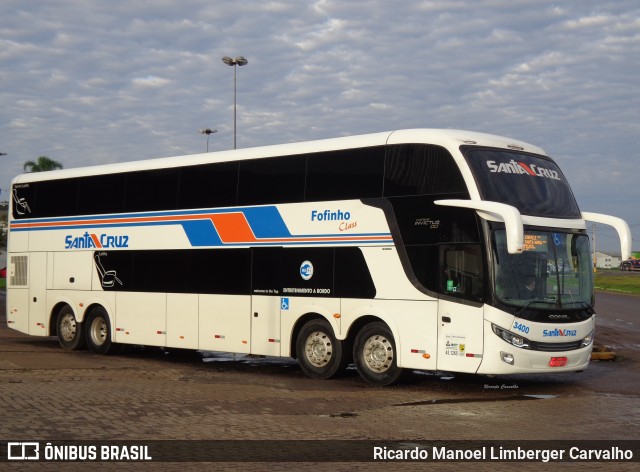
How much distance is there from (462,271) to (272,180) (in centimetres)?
446

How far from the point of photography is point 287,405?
43.5 feet

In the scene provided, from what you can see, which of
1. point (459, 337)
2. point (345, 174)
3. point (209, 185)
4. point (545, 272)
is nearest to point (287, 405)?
point (459, 337)

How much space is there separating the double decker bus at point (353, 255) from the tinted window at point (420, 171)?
22mm

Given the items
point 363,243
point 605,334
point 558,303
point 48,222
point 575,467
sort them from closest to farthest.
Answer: point 575,467 < point 558,303 < point 363,243 < point 48,222 < point 605,334

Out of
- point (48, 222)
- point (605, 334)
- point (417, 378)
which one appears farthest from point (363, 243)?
point (605, 334)

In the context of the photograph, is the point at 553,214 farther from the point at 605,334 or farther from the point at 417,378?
the point at 605,334

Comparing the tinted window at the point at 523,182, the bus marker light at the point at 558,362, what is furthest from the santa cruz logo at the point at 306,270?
the bus marker light at the point at 558,362

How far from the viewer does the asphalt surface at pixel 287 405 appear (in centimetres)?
1066

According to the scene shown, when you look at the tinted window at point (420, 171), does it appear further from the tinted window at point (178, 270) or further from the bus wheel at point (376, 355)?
the tinted window at point (178, 270)

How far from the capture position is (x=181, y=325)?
19297mm

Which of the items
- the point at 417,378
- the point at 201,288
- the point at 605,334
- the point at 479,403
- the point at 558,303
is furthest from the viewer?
the point at 605,334

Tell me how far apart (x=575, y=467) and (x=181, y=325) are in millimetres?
11447

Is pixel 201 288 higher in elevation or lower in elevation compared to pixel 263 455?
higher

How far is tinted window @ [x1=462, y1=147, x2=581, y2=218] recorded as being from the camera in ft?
49.3
